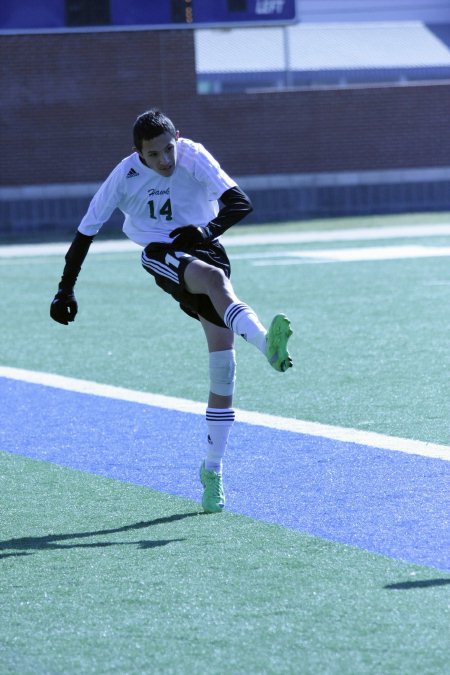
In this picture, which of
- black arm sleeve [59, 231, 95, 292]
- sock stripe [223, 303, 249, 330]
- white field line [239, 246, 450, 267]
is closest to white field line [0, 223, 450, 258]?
white field line [239, 246, 450, 267]

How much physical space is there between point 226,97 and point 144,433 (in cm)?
2201

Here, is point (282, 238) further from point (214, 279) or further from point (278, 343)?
point (278, 343)

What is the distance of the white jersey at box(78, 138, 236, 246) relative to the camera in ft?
18.7

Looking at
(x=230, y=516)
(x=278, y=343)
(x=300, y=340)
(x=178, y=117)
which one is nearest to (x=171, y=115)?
(x=178, y=117)

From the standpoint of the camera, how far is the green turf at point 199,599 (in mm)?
3635

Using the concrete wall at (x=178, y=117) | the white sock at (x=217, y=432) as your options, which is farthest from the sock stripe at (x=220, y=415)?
the concrete wall at (x=178, y=117)

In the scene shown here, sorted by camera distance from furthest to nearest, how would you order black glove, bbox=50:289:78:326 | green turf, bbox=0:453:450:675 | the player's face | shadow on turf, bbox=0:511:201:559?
1. black glove, bbox=50:289:78:326
2. the player's face
3. shadow on turf, bbox=0:511:201:559
4. green turf, bbox=0:453:450:675

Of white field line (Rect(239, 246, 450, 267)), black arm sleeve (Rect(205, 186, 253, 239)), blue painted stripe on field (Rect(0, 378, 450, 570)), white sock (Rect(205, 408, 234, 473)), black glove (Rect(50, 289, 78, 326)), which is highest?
black arm sleeve (Rect(205, 186, 253, 239))

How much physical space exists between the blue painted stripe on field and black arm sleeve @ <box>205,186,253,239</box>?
1.14m

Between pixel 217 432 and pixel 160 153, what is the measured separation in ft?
3.91

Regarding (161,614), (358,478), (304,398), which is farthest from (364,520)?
(304,398)

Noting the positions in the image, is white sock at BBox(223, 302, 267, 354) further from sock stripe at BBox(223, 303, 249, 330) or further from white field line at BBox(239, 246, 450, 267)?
white field line at BBox(239, 246, 450, 267)

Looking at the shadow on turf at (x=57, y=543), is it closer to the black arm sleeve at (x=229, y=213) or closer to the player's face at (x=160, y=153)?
the black arm sleeve at (x=229, y=213)

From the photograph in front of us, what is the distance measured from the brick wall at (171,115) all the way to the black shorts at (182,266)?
73.6 ft
